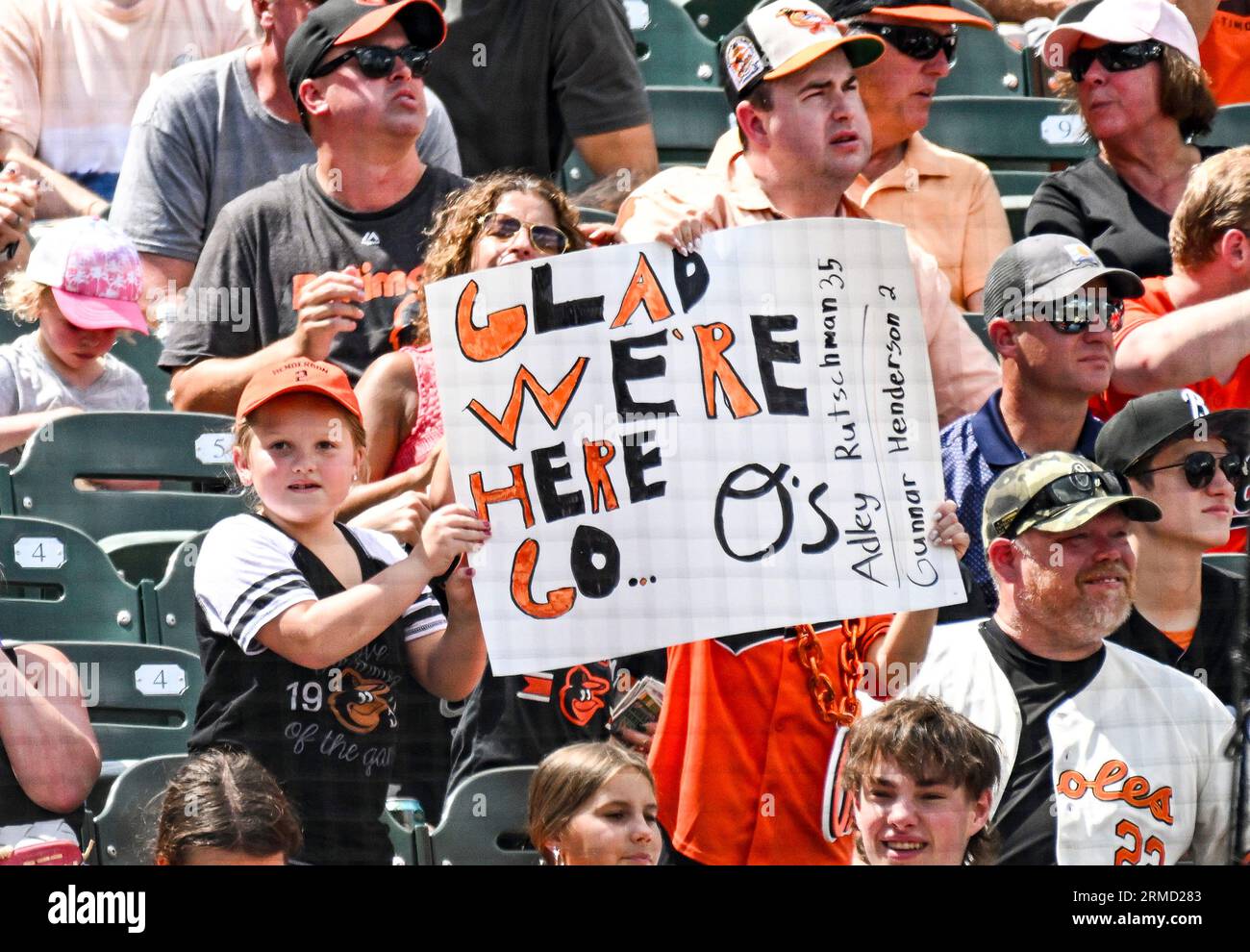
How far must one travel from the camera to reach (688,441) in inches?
116

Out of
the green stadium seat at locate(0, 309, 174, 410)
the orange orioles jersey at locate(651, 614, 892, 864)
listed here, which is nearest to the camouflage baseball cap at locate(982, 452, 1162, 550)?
the orange orioles jersey at locate(651, 614, 892, 864)

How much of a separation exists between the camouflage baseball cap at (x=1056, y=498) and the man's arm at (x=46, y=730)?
132 centimetres

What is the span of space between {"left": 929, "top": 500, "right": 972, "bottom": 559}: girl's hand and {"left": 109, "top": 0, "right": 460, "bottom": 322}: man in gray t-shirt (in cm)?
123

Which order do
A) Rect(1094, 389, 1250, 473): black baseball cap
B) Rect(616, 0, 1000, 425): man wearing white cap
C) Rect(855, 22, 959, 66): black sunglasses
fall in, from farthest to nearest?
Rect(855, 22, 959, 66): black sunglasses
Rect(616, 0, 1000, 425): man wearing white cap
Rect(1094, 389, 1250, 473): black baseball cap

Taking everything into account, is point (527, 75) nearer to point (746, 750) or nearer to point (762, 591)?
point (762, 591)

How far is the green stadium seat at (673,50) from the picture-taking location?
16.2ft

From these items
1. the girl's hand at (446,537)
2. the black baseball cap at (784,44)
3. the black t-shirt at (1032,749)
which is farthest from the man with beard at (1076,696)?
the black baseball cap at (784,44)

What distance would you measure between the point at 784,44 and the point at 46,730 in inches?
59.9

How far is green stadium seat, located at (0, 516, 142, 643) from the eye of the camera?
3.40 metres

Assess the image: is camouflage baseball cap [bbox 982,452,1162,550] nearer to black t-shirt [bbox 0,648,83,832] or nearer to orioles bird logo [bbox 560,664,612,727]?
orioles bird logo [bbox 560,664,612,727]

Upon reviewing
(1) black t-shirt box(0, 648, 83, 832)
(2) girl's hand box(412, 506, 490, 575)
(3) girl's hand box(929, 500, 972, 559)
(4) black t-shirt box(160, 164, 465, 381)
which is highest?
(4) black t-shirt box(160, 164, 465, 381)

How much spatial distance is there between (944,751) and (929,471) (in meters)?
0.43

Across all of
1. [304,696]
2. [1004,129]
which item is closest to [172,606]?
[304,696]

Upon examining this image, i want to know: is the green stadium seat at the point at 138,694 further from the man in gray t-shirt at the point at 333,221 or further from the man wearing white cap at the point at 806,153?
the man wearing white cap at the point at 806,153
